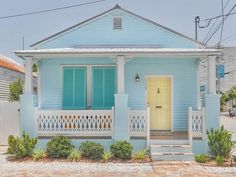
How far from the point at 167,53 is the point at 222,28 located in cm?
930

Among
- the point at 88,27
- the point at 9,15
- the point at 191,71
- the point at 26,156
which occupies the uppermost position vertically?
the point at 9,15

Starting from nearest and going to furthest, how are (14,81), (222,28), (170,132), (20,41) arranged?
(170,132) < (222,28) < (14,81) < (20,41)

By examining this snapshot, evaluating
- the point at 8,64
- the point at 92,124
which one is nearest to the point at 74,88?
the point at 92,124

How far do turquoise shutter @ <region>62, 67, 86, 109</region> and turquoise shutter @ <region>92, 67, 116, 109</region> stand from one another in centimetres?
50

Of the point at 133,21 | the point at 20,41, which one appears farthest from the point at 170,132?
the point at 20,41

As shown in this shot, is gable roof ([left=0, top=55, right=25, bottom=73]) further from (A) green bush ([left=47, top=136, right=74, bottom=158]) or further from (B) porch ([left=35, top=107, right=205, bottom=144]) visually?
(A) green bush ([left=47, top=136, right=74, bottom=158])

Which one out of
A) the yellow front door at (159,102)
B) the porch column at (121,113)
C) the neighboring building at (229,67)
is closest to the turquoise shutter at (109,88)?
the yellow front door at (159,102)

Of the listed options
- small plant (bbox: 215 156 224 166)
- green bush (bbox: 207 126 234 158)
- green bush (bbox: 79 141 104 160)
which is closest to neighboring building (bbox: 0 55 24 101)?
green bush (bbox: 79 141 104 160)

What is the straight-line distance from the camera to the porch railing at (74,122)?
11.2 m

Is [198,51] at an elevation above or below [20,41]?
below

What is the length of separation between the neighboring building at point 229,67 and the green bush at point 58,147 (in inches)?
1810

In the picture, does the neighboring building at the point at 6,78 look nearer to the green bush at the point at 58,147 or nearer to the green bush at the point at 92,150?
the green bush at the point at 58,147

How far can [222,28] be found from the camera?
18.6 m

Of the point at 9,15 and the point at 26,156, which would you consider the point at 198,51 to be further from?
the point at 9,15
